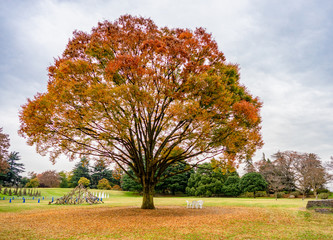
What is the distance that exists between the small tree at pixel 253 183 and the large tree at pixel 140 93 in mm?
32421

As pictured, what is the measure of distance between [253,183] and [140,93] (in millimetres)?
39149

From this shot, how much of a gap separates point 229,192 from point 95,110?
132ft

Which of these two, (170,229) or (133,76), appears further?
(133,76)

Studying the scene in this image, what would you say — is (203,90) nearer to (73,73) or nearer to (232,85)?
(232,85)

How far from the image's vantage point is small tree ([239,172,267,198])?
42469 millimetres

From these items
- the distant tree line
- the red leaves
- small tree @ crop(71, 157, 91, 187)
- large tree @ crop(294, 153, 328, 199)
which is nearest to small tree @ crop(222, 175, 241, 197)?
the distant tree line

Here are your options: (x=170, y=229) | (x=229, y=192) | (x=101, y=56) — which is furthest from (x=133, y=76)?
(x=229, y=192)

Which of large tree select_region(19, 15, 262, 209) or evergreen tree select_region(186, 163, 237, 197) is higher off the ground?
large tree select_region(19, 15, 262, 209)

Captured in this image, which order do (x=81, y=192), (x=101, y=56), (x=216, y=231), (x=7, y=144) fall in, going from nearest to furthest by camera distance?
(x=216, y=231) → (x=101, y=56) → (x=81, y=192) → (x=7, y=144)

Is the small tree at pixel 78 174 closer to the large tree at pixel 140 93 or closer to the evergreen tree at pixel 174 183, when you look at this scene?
the evergreen tree at pixel 174 183

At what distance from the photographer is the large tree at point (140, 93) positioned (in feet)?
37.9

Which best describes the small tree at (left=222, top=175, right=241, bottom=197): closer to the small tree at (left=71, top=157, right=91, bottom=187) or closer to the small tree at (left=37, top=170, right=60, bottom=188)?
the small tree at (left=71, top=157, right=91, bottom=187)

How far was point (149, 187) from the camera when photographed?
50.6ft

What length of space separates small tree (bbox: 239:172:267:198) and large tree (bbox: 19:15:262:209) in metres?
32.4
